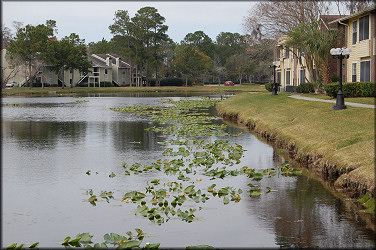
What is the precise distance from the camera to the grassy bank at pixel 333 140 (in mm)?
12688

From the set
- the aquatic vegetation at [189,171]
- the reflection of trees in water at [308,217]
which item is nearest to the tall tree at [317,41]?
the aquatic vegetation at [189,171]

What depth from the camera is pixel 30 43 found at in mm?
97250

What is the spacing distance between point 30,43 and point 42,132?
75.3 meters

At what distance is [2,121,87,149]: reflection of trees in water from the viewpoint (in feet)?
74.6

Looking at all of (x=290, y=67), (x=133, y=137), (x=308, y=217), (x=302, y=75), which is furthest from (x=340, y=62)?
(x=290, y=67)

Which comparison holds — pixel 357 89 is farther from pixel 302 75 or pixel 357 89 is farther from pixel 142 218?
pixel 142 218

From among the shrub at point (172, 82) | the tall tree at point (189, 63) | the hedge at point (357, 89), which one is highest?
the tall tree at point (189, 63)

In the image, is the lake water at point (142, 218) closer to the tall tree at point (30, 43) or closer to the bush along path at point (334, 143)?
the bush along path at point (334, 143)

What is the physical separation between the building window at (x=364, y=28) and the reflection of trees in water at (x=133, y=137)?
17104mm

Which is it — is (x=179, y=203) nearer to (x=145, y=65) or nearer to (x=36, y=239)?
(x=36, y=239)

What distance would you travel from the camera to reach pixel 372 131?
16.8 meters

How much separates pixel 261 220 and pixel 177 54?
417 ft

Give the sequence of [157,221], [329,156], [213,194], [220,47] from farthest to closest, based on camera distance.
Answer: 1. [220,47]
2. [329,156]
3. [213,194]
4. [157,221]

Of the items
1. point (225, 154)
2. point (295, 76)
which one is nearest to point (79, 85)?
point (295, 76)
